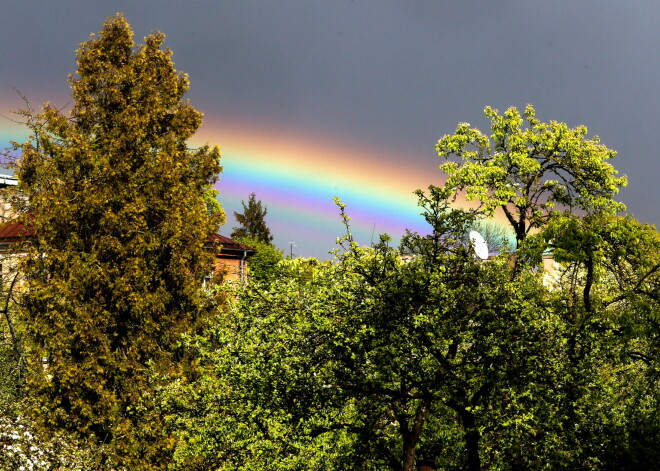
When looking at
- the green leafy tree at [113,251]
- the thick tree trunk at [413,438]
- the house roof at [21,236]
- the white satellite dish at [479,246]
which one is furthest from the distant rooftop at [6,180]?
the thick tree trunk at [413,438]

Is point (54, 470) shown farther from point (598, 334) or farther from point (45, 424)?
point (598, 334)

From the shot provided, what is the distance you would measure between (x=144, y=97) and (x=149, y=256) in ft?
21.4

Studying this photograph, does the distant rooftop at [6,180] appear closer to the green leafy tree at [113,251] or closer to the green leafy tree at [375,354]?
the green leafy tree at [113,251]

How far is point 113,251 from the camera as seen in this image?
23297mm

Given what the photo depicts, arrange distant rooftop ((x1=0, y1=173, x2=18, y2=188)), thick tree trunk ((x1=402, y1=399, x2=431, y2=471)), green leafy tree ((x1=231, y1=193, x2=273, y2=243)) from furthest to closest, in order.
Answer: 1. green leafy tree ((x1=231, y1=193, x2=273, y2=243))
2. distant rooftop ((x1=0, y1=173, x2=18, y2=188))
3. thick tree trunk ((x1=402, y1=399, x2=431, y2=471))

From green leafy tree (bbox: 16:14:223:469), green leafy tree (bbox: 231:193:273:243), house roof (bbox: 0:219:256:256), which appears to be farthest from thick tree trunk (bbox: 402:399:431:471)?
green leafy tree (bbox: 231:193:273:243)

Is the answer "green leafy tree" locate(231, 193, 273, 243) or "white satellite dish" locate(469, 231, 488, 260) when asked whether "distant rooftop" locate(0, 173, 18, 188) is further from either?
"green leafy tree" locate(231, 193, 273, 243)

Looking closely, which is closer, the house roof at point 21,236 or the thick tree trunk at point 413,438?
the thick tree trunk at point 413,438

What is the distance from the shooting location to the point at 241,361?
53.0 feet

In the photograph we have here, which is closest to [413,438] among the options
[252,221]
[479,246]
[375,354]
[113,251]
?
[375,354]

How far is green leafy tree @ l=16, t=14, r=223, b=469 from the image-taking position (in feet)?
72.1

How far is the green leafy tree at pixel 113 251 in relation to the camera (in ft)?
72.1

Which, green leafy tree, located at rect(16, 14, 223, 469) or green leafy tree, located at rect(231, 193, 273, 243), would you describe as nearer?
green leafy tree, located at rect(16, 14, 223, 469)

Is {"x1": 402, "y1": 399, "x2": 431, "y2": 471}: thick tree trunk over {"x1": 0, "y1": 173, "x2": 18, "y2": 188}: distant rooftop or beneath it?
beneath
